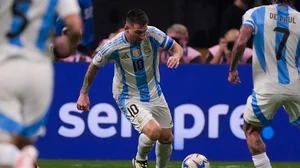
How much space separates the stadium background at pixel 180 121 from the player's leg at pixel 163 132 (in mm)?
2674

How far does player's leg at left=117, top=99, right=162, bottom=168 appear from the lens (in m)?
10.7

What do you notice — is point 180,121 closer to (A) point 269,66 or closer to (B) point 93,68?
(B) point 93,68

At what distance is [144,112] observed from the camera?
10844 mm

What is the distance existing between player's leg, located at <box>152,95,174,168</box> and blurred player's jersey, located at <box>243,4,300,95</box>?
5.07 feet

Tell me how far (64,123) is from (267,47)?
4797mm

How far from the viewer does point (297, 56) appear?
32.8 ft

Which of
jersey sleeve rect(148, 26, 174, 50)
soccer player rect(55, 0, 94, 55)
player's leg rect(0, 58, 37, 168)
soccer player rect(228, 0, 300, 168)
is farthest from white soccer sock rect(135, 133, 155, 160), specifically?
player's leg rect(0, 58, 37, 168)

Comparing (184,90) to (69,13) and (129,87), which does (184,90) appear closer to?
(129,87)

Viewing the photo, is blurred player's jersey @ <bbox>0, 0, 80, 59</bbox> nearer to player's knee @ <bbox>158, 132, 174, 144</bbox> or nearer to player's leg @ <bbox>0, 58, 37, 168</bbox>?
player's leg @ <bbox>0, 58, 37, 168</bbox>

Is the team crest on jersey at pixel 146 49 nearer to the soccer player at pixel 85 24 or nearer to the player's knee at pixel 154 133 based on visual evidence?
the player's knee at pixel 154 133

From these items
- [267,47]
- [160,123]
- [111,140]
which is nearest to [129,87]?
[160,123]

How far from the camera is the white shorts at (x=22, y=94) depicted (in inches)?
242

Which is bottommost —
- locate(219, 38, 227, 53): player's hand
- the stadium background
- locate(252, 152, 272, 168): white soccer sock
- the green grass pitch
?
the green grass pitch

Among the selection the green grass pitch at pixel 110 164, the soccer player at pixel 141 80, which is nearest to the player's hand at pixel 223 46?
the green grass pitch at pixel 110 164
